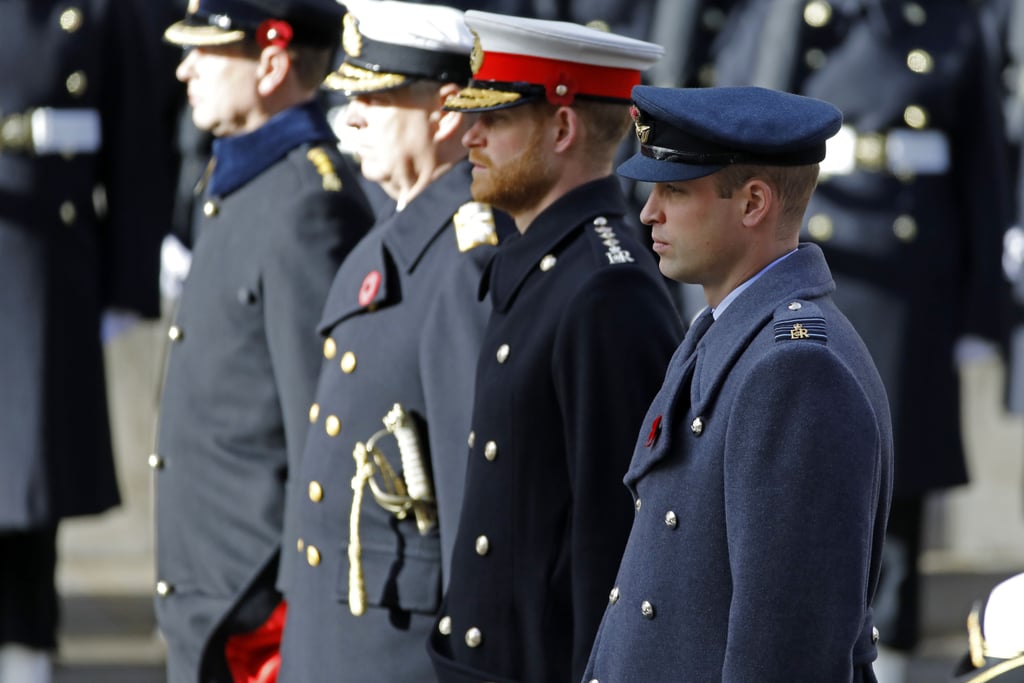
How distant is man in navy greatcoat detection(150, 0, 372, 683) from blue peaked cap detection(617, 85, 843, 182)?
4.85ft

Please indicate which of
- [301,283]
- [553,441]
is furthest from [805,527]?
[301,283]

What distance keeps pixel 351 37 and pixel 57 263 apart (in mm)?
2521

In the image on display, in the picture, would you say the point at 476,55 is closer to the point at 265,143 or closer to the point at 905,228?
the point at 265,143

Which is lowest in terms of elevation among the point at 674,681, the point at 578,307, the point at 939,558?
the point at 939,558

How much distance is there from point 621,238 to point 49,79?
3374 millimetres

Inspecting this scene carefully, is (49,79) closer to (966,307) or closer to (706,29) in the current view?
(706,29)

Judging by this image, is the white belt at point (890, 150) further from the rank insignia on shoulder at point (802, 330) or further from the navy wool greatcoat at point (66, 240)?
the rank insignia on shoulder at point (802, 330)

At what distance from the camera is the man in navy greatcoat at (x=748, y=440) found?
8.68 feet

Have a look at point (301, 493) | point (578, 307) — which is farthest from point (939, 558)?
point (578, 307)

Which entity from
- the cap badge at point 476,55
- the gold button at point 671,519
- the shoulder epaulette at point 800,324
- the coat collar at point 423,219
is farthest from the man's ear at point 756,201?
the coat collar at point 423,219

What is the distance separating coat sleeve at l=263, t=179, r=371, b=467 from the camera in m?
4.30

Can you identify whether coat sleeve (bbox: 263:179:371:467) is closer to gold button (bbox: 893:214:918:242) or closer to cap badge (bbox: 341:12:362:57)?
cap badge (bbox: 341:12:362:57)

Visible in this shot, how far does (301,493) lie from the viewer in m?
4.10

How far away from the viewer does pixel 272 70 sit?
461 centimetres
